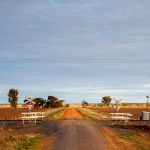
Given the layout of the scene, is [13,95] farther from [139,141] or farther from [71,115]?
[139,141]

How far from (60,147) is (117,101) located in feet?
161

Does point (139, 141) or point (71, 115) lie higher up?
point (139, 141)

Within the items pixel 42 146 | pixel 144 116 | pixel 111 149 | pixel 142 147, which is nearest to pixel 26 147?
pixel 42 146

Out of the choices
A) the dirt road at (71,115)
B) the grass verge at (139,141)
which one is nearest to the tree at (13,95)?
the dirt road at (71,115)

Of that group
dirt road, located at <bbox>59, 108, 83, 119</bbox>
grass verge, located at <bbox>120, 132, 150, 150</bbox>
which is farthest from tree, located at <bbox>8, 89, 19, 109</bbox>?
grass verge, located at <bbox>120, 132, 150, 150</bbox>

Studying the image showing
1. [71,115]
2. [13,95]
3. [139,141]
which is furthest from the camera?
[13,95]

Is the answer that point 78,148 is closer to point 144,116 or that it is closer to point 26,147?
point 26,147

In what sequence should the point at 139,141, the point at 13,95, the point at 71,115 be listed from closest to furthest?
the point at 139,141 < the point at 71,115 < the point at 13,95

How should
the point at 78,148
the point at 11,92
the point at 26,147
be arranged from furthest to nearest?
the point at 11,92
the point at 26,147
the point at 78,148

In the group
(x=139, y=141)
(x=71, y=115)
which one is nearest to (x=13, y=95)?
(x=71, y=115)

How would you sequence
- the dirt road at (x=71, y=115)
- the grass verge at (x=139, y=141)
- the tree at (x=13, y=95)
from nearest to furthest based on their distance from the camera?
the grass verge at (x=139, y=141) → the dirt road at (x=71, y=115) → the tree at (x=13, y=95)

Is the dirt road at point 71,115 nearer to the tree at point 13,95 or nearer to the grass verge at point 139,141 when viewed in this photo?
the grass verge at point 139,141

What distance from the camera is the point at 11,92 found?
160 meters

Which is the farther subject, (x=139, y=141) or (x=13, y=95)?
(x=13, y=95)
